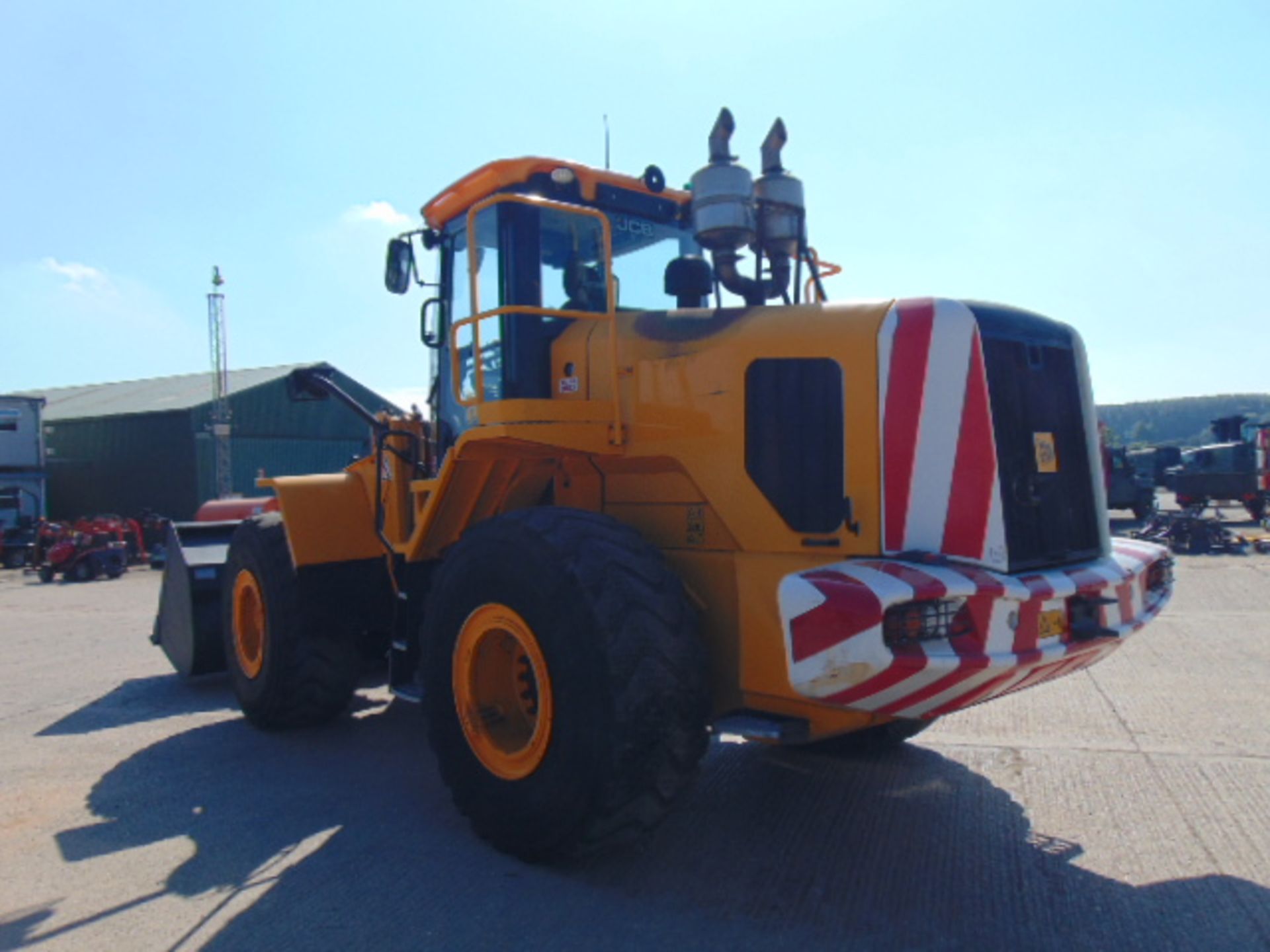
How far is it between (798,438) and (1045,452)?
103 centimetres

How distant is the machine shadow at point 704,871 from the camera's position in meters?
3.28

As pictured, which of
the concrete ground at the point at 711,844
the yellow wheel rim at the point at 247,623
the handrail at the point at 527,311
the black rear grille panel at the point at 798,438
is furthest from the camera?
the yellow wheel rim at the point at 247,623

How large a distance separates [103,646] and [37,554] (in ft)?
42.1

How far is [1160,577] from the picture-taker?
4.52 meters

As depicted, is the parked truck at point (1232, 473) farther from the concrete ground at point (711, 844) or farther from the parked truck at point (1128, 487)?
the concrete ground at point (711, 844)

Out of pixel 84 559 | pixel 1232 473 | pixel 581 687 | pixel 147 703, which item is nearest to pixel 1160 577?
pixel 581 687

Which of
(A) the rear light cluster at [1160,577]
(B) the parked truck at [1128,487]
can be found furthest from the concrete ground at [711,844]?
(B) the parked truck at [1128,487]

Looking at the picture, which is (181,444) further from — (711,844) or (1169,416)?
(1169,416)

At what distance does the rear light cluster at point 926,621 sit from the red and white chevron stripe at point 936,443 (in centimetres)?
33

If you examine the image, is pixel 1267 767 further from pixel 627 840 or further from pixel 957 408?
pixel 627 840

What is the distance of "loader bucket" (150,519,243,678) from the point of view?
7.30m

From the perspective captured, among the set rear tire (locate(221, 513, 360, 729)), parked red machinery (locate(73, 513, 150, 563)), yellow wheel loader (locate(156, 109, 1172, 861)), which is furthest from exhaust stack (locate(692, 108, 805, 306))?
parked red machinery (locate(73, 513, 150, 563))

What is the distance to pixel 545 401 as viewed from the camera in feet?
13.9

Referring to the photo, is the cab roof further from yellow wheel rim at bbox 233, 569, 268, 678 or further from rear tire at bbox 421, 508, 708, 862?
yellow wheel rim at bbox 233, 569, 268, 678
